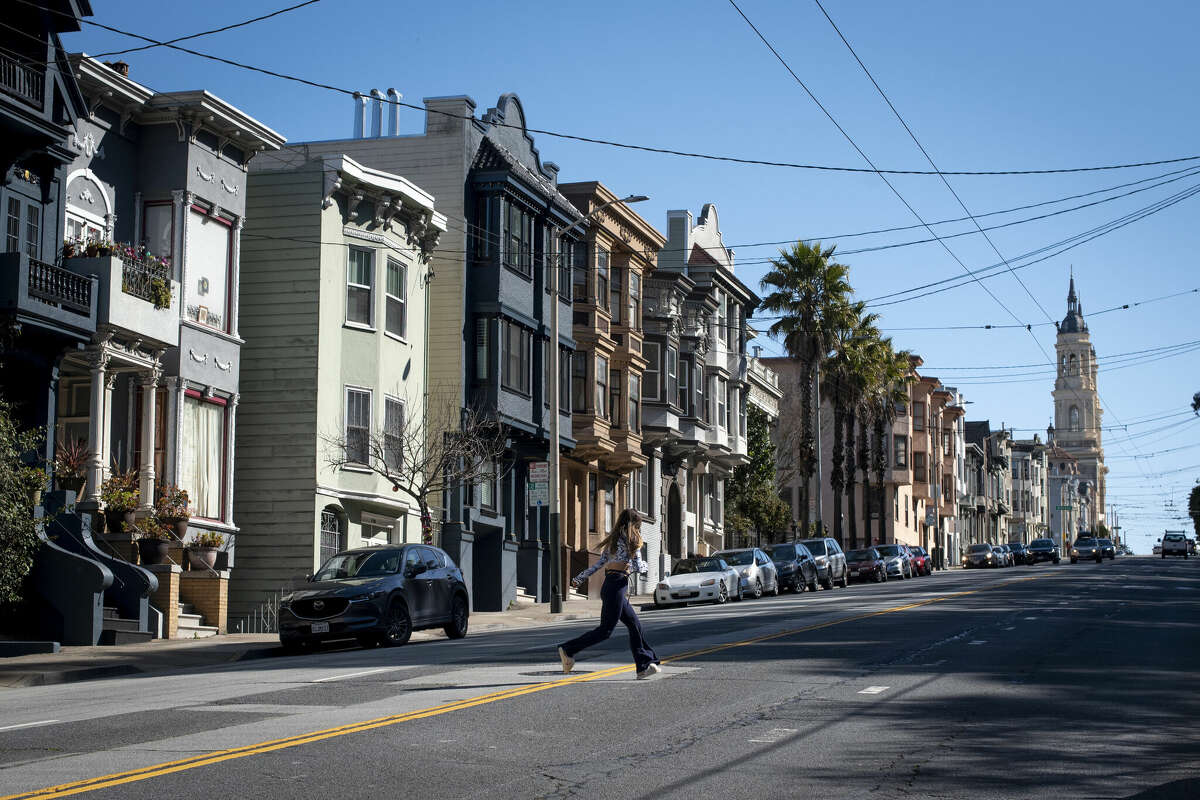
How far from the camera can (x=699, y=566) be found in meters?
39.7

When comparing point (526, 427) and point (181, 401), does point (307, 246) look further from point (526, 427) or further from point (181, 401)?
point (526, 427)

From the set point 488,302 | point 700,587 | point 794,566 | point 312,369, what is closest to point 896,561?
point 794,566

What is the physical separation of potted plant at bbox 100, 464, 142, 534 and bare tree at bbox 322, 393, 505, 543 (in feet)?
20.7

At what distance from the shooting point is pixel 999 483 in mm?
140750

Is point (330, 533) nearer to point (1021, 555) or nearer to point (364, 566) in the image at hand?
point (364, 566)

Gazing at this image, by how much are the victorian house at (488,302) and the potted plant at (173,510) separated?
32.7 feet

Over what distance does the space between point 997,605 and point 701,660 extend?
1397cm

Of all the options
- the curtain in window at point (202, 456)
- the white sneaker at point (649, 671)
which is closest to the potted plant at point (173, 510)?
the curtain in window at point (202, 456)

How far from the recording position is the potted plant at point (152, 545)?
2698 centimetres

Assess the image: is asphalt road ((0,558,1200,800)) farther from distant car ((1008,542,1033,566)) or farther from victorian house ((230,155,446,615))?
distant car ((1008,542,1033,566))

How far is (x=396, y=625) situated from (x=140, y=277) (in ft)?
29.2

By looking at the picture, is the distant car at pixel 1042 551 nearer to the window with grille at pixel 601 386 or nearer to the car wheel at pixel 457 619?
the window with grille at pixel 601 386

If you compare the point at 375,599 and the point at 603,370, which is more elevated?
the point at 603,370

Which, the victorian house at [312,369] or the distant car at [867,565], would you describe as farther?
the distant car at [867,565]
